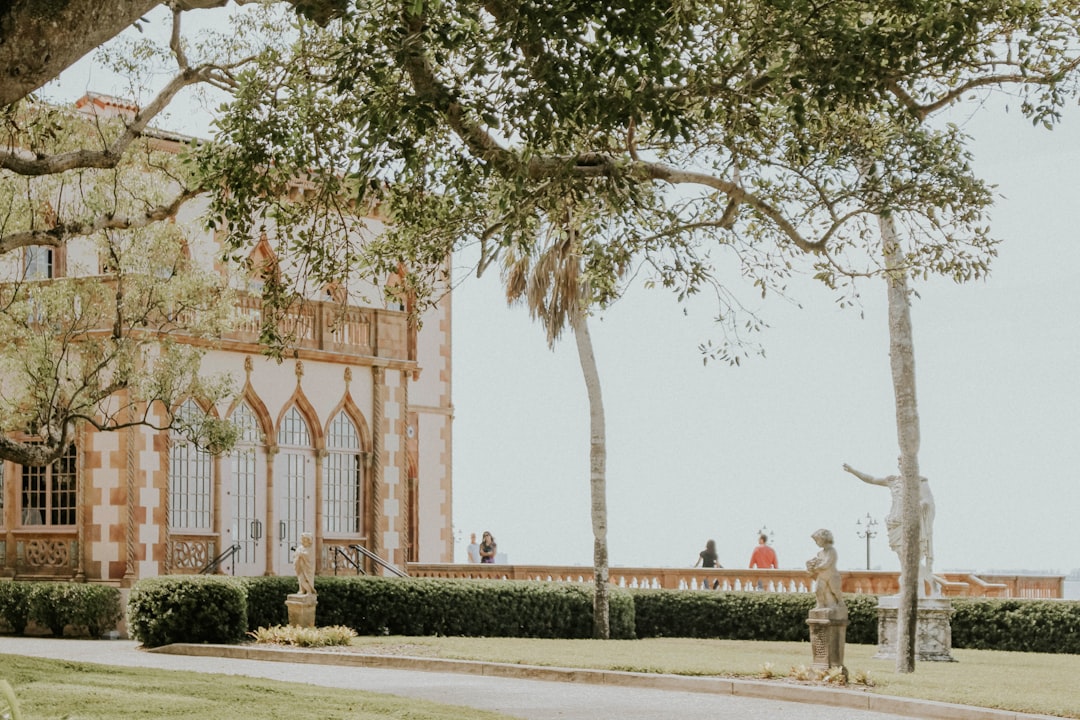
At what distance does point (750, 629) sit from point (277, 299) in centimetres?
1743

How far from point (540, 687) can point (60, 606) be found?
427 inches

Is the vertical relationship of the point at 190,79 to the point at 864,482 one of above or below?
above

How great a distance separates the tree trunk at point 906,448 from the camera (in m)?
17.9

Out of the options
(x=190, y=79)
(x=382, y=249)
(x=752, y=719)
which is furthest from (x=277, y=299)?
(x=752, y=719)

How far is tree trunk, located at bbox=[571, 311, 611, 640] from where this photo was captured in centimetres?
2647

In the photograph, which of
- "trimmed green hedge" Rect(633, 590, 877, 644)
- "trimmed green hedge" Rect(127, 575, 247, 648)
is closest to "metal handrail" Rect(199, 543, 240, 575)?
"trimmed green hedge" Rect(127, 575, 247, 648)

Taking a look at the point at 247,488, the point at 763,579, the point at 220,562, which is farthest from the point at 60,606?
the point at 763,579

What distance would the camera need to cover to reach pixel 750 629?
27.3 metres

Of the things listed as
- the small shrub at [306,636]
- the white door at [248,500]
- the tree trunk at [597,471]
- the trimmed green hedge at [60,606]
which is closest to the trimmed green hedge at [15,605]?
the trimmed green hedge at [60,606]

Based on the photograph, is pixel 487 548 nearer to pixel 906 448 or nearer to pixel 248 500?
pixel 248 500

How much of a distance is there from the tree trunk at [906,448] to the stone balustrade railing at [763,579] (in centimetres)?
889

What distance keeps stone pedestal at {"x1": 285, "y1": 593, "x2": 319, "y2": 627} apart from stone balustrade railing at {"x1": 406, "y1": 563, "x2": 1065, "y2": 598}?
6.50 meters

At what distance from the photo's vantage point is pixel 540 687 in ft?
54.2

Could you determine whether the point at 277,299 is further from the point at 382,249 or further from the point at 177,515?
the point at 177,515
